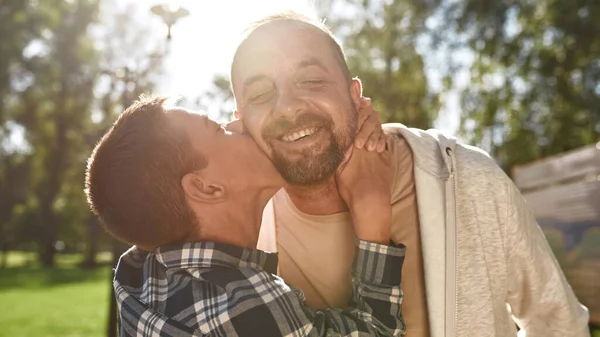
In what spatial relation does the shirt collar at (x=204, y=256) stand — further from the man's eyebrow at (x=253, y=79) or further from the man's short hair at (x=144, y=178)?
the man's eyebrow at (x=253, y=79)

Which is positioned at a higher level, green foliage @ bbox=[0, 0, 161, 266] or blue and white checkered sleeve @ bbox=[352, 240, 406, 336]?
green foliage @ bbox=[0, 0, 161, 266]

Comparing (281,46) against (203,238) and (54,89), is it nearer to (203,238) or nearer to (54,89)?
(203,238)

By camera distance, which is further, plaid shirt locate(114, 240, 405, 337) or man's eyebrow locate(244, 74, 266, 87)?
man's eyebrow locate(244, 74, 266, 87)

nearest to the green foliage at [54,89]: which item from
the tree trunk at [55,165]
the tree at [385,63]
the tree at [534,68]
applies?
the tree trunk at [55,165]

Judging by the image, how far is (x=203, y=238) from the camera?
223cm

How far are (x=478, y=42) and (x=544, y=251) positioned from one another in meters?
12.7

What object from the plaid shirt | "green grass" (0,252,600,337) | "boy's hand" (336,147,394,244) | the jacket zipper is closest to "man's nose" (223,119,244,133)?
"boy's hand" (336,147,394,244)

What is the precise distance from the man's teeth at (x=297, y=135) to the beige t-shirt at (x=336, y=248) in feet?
1.44

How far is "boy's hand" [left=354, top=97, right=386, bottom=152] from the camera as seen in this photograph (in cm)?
253

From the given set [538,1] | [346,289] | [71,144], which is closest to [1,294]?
[71,144]

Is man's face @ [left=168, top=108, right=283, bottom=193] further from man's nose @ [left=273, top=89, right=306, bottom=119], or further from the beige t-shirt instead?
the beige t-shirt

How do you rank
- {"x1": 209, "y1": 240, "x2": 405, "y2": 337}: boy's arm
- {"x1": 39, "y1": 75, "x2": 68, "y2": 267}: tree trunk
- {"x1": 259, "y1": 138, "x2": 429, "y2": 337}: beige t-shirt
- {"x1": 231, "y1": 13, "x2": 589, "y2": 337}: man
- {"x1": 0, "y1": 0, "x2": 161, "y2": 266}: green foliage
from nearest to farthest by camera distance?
{"x1": 209, "y1": 240, "x2": 405, "y2": 337}: boy's arm < {"x1": 231, "y1": 13, "x2": 589, "y2": 337}: man < {"x1": 259, "y1": 138, "x2": 429, "y2": 337}: beige t-shirt < {"x1": 0, "y1": 0, "x2": 161, "y2": 266}: green foliage < {"x1": 39, "y1": 75, "x2": 68, "y2": 267}: tree trunk

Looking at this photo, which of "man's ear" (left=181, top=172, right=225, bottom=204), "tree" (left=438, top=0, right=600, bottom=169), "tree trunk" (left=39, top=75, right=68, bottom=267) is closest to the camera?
"man's ear" (left=181, top=172, right=225, bottom=204)

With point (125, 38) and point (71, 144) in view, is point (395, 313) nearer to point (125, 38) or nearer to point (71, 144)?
point (125, 38)
